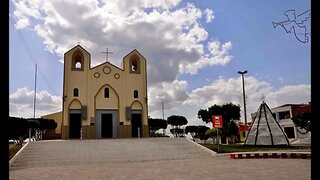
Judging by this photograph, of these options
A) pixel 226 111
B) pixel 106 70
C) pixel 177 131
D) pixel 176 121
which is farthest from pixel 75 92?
pixel 226 111

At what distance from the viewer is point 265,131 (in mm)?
29297

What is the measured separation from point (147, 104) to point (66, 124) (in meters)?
8.30

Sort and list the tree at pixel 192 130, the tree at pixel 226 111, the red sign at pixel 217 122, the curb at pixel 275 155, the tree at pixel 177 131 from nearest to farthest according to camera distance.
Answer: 1. the curb at pixel 275 155
2. the red sign at pixel 217 122
3. the tree at pixel 177 131
4. the tree at pixel 192 130
5. the tree at pixel 226 111

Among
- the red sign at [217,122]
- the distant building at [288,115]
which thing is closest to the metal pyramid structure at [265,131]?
the red sign at [217,122]

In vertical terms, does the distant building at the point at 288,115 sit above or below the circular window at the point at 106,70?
below

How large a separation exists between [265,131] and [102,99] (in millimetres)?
15988

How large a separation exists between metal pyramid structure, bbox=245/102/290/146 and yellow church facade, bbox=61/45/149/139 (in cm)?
1074

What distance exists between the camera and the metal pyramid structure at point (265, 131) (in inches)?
1135

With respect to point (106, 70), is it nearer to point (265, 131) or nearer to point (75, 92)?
point (75, 92)

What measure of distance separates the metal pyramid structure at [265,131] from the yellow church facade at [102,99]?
10.7 meters

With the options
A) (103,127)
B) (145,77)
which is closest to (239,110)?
(145,77)

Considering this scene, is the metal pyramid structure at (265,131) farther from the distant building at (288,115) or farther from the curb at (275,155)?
the distant building at (288,115)
